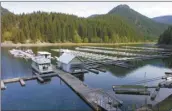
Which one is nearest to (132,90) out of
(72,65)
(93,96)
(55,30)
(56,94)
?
(93,96)

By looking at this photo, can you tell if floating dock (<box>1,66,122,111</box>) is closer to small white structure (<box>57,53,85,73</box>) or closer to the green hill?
small white structure (<box>57,53,85,73</box>)

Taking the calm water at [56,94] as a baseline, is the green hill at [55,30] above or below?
above

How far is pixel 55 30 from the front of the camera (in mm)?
75375

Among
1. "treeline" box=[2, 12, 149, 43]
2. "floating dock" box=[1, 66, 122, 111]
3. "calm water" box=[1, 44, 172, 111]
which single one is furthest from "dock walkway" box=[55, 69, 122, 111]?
"treeline" box=[2, 12, 149, 43]

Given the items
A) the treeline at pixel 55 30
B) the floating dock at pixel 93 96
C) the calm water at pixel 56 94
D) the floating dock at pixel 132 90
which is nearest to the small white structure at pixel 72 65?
the calm water at pixel 56 94

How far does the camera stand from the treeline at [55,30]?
68.0 m

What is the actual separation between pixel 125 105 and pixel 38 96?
20.3 ft

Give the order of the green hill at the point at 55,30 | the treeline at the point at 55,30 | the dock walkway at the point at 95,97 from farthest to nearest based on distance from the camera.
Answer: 1. the green hill at the point at 55,30
2. the treeline at the point at 55,30
3. the dock walkway at the point at 95,97

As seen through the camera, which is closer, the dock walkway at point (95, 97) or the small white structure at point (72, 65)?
the dock walkway at point (95, 97)

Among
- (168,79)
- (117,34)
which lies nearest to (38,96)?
(168,79)

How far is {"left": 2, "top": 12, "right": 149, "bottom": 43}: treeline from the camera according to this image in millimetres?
68000

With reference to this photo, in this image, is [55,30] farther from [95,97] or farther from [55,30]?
[95,97]

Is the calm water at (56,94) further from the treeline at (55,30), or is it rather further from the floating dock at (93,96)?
the treeline at (55,30)

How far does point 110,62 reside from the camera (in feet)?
95.2
